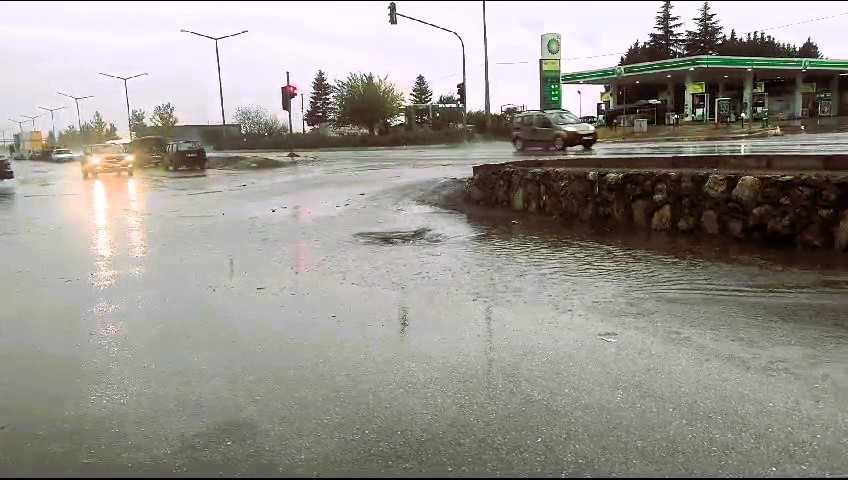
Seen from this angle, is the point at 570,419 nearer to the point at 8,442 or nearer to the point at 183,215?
the point at 8,442

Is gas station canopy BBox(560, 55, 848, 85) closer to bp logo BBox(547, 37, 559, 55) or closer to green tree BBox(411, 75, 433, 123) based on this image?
bp logo BBox(547, 37, 559, 55)

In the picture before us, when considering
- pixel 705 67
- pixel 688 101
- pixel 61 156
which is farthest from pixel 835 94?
pixel 61 156

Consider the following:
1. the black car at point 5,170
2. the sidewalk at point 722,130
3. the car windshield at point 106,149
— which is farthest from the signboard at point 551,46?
the black car at point 5,170

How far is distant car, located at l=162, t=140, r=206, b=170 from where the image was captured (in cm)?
3338

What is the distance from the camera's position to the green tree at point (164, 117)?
8656 cm

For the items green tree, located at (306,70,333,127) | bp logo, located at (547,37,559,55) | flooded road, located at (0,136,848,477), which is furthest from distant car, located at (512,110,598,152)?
green tree, located at (306,70,333,127)

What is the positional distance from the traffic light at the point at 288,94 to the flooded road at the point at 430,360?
27115mm

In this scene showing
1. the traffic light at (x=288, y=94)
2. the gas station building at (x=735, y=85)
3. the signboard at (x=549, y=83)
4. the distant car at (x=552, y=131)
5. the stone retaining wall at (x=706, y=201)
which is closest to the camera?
the stone retaining wall at (x=706, y=201)

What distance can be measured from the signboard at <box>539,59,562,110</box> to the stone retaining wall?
3448 cm

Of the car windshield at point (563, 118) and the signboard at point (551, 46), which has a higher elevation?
the signboard at point (551, 46)

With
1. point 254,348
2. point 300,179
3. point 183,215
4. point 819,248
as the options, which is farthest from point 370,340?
point 300,179

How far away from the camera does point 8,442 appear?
3393 mm

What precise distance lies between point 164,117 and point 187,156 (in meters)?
58.7

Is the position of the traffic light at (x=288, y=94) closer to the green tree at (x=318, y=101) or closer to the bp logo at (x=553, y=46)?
the bp logo at (x=553, y=46)
